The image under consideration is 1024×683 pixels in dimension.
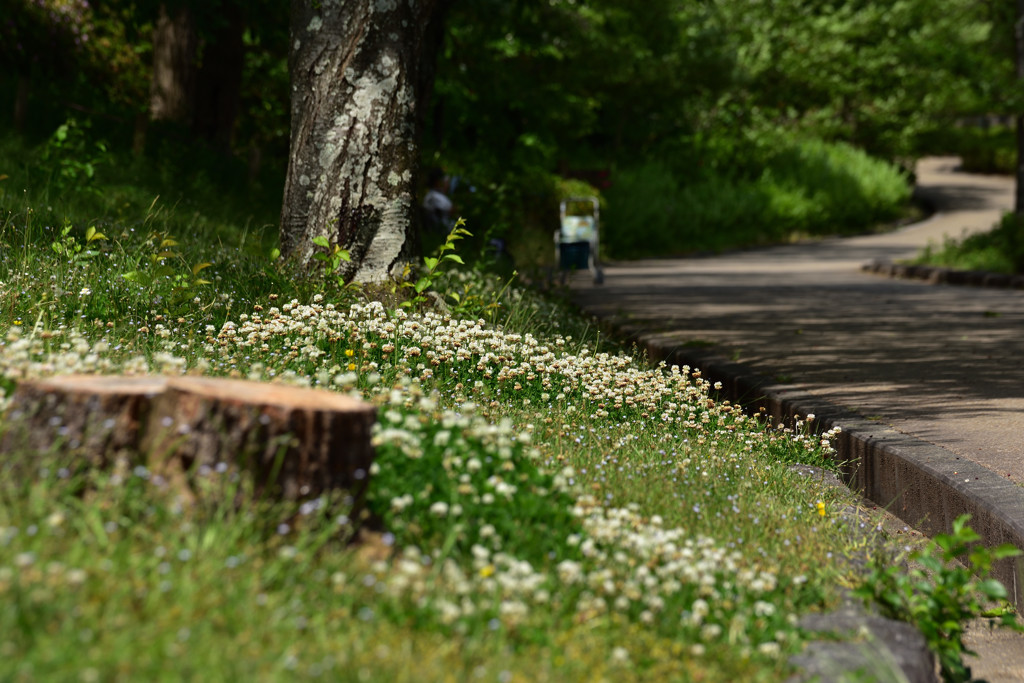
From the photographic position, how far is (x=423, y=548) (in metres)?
2.99

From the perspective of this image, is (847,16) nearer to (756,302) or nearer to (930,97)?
(930,97)

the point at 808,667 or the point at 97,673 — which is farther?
the point at 808,667

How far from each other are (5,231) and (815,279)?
1276 cm

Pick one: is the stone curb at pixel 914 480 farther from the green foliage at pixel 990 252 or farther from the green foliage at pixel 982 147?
the green foliage at pixel 982 147

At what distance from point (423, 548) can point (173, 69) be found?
13681mm

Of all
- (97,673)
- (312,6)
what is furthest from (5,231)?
(97,673)

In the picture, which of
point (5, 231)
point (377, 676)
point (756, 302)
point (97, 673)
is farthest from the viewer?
point (756, 302)

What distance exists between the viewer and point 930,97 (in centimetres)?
3659


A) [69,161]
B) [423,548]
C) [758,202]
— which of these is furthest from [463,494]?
[758,202]

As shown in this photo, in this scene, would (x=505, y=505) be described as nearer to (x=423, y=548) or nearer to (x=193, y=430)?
(x=423, y=548)

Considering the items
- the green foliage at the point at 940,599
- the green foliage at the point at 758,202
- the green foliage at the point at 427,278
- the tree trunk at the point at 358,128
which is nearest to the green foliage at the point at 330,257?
the tree trunk at the point at 358,128

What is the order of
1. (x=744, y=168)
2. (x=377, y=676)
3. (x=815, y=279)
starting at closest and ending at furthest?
(x=377, y=676)
(x=815, y=279)
(x=744, y=168)

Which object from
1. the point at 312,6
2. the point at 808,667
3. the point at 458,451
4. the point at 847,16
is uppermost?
the point at 847,16

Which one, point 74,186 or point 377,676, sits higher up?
point 74,186
